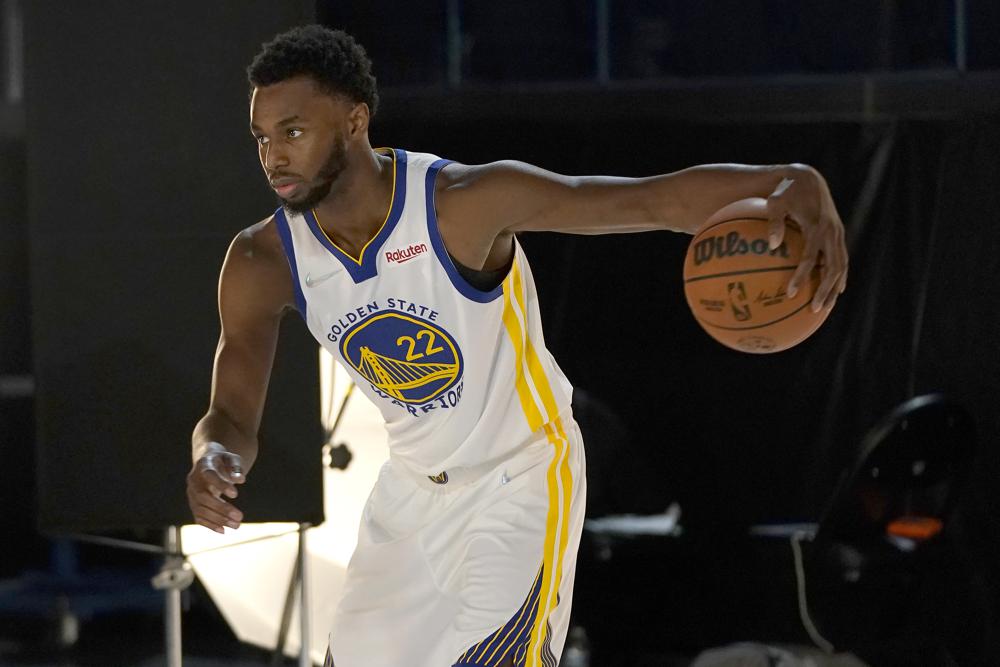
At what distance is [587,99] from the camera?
4848 millimetres

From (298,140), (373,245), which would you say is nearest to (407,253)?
(373,245)

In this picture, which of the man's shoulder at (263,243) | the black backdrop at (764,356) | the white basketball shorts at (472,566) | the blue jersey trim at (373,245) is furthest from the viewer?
the black backdrop at (764,356)

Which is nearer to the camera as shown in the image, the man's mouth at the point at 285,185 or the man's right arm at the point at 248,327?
the man's mouth at the point at 285,185

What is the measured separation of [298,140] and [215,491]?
731mm

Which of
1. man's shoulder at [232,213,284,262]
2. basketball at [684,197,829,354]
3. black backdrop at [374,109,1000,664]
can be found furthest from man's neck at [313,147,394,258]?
black backdrop at [374,109,1000,664]

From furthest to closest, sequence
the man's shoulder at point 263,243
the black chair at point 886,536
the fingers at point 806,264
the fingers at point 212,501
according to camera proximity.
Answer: the black chair at point 886,536, the man's shoulder at point 263,243, the fingers at point 212,501, the fingers at point 806,264

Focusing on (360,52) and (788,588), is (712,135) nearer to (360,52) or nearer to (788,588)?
(788,588)

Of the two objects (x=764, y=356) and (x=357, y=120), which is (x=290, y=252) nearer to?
(x=357, y=120)

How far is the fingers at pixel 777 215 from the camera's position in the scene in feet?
6.65

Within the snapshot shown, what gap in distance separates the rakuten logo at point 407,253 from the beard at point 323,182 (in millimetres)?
191

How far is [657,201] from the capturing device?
2225 mm

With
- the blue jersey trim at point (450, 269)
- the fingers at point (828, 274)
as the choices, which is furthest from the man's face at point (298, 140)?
the fingers at point (828, 274)

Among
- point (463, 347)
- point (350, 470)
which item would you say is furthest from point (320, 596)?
point (463, 347)

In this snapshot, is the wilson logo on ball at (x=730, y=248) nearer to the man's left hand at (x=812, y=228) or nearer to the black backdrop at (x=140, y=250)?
the man's left hand at (x=812, y=228)
